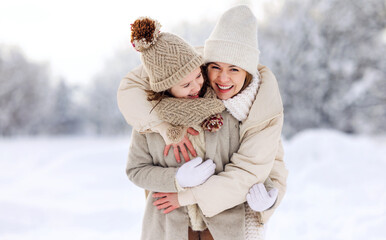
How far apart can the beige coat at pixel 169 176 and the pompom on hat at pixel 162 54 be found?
1.08 feet

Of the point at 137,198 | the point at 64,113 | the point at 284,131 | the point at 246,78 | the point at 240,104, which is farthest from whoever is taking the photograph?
the point at 64,113

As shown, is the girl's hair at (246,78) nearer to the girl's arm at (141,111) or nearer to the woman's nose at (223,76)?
the woman's nose at (223,76)

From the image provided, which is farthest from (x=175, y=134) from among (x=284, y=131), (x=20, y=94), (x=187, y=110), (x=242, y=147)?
(x=20, y=94)

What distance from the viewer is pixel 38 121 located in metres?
18.0

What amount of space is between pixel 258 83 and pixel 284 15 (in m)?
12.6

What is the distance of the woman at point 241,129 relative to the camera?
1.77 meters

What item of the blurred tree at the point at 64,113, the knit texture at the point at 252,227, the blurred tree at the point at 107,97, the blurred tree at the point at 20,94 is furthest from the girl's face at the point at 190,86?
the blurred tree at the point at 64,113

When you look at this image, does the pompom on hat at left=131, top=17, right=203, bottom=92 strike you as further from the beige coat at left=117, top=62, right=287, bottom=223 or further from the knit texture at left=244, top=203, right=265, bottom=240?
the knit texture at left=244, top=203, right=265, bottom=240

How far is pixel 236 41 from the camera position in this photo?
1.94 m

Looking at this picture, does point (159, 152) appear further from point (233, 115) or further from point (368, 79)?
point (368, 79)

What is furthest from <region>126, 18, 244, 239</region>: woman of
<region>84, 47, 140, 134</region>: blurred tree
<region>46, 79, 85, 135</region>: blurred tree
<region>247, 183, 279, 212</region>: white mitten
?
<region>46, 79, 85, 135</region>: blurred tree

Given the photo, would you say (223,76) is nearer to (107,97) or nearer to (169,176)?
(169,176)

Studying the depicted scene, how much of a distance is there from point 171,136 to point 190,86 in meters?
0.28

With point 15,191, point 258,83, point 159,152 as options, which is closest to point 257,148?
point 258,83
